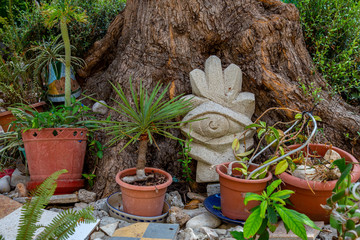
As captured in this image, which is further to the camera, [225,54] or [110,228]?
[225,54]

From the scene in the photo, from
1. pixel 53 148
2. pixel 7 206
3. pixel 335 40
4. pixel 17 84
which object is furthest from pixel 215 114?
pixel 17 84

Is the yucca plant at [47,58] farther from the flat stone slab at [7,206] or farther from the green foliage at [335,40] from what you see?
the green foliage at [335,40]

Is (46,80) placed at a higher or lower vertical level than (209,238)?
higher

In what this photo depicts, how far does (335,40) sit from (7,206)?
369 cm

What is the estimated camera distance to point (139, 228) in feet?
6.97

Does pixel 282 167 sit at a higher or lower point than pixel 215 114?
lower

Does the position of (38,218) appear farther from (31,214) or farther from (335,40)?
(335,40)

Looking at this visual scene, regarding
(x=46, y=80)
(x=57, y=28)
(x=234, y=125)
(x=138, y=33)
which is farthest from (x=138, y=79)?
(x=57, y=28)

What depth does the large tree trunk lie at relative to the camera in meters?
2.84

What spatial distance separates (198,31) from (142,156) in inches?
58.4

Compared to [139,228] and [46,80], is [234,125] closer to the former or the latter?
[139,228]

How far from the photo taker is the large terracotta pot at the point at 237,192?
2160 millimetres

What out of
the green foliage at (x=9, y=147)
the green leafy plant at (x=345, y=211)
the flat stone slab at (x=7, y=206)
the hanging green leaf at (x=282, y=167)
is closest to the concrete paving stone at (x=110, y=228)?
the flat stone slab at (x=7, y=206)

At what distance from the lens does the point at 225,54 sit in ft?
10.2
